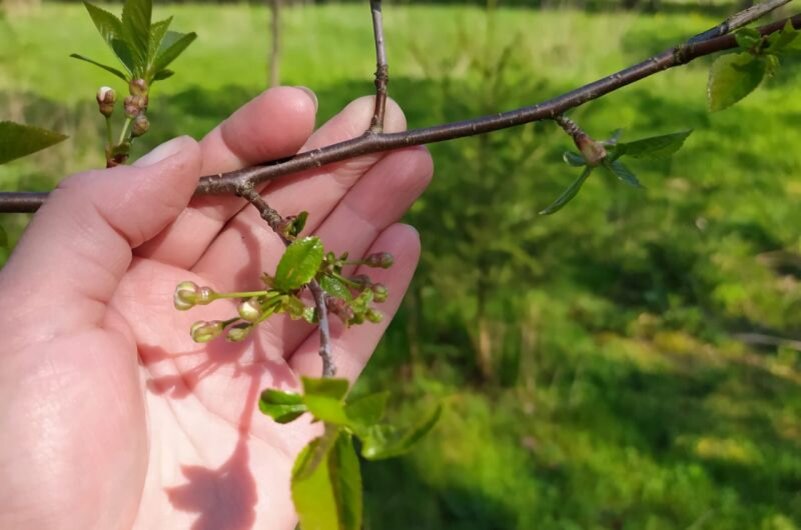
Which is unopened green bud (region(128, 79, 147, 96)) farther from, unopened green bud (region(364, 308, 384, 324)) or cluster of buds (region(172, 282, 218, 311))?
unopened green bud (region(364, 308, 384, 324))

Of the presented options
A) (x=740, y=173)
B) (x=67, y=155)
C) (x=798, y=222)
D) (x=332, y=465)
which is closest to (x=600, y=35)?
(x=740, y=173)

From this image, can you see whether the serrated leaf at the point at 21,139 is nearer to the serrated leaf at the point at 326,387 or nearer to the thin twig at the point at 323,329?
the thin twig at the point at 323,329

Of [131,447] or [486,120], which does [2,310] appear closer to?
[131,447]

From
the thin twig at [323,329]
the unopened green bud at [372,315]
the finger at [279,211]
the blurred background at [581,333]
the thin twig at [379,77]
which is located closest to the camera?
the thin twig at [323,329]

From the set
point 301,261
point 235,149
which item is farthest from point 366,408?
point 235,149

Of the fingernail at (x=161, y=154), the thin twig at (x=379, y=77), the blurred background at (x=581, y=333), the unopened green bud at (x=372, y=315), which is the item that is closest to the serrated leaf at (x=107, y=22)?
the fingernail at (x=161, y=154)
